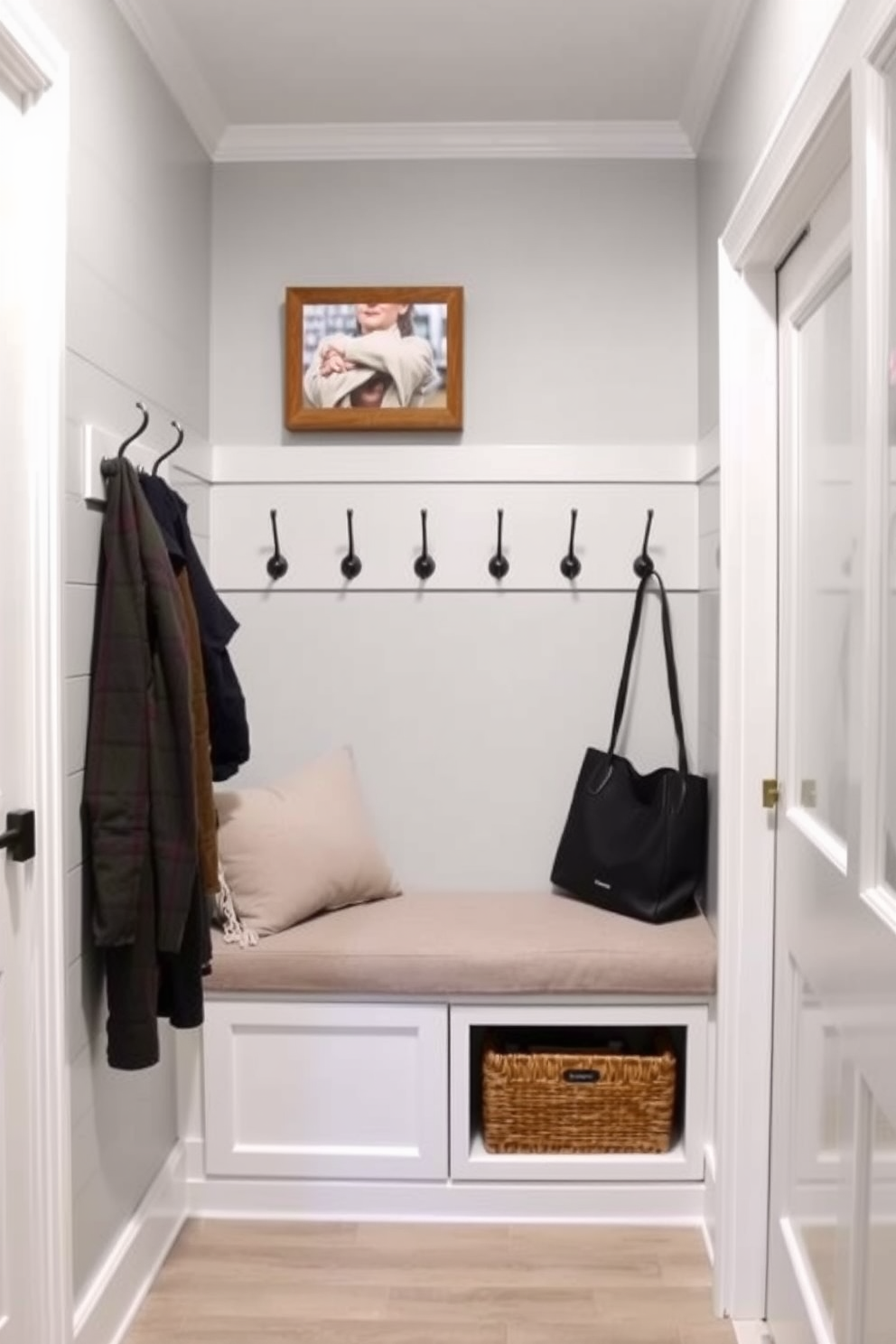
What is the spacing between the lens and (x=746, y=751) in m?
2.07

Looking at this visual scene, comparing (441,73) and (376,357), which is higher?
(441,73)

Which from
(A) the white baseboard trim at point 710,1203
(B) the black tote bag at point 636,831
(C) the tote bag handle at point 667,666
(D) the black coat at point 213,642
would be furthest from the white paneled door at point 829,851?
(D) the black coat at point 213,642

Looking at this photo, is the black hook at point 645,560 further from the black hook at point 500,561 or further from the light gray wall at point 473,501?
the black hook at point 500,561

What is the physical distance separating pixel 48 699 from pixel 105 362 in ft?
2.11

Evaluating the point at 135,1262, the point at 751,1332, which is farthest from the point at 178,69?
the point at 751,1332

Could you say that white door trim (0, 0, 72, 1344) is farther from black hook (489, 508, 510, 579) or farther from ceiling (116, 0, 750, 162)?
black hook (489, 508, 510, 579)

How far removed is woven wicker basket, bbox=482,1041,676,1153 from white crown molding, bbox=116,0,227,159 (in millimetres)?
2167

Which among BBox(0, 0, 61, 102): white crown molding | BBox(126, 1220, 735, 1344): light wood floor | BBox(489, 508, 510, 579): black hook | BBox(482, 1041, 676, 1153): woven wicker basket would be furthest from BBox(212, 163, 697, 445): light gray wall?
BBox(126, 1220, 735, 1344): light wood floor

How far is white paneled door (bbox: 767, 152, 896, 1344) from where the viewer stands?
1.33m

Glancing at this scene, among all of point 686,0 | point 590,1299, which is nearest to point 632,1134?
point 590,1299

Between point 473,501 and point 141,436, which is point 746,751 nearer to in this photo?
point 473,501

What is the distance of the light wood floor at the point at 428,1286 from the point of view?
2055 mm

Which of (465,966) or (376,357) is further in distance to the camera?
(376,357)

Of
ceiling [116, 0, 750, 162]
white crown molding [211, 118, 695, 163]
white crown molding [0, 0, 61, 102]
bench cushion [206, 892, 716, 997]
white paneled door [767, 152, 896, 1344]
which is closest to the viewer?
white paneled door [767, 152, 896, 1344]
